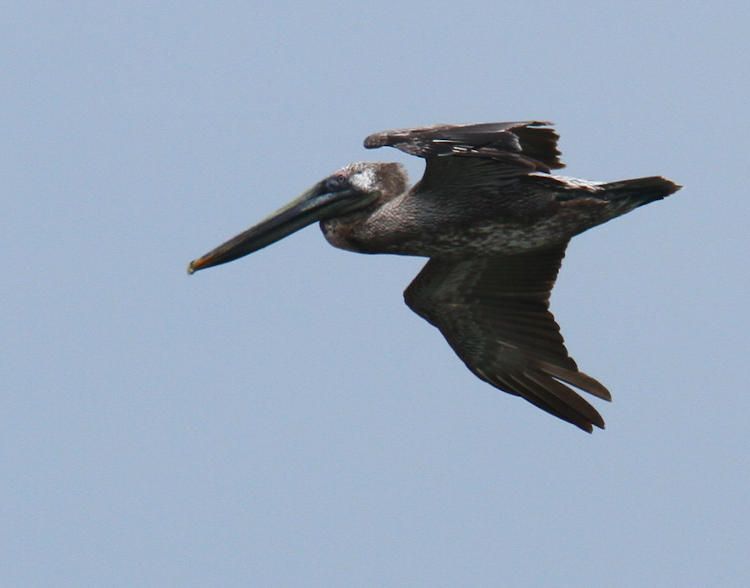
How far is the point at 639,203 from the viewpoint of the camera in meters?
10.4

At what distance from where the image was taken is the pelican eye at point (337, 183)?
35.4ft

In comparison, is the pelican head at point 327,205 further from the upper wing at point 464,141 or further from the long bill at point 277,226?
the upper wing at point 464,141

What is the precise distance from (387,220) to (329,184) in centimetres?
64

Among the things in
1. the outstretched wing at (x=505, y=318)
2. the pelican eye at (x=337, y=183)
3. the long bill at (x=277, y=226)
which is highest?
the pelican eye at (x=337, y=183)

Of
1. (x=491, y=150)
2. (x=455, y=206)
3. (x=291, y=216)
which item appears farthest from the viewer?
(x=291, y=216)

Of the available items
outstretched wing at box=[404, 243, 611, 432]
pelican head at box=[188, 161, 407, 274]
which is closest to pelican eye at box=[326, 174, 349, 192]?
pelican head at box=[188, 161, 407, 274]

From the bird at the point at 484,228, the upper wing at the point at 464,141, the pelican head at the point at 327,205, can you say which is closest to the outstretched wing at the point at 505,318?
the bird at the point at 484,228

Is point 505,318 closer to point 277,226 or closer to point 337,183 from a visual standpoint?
point 337,183

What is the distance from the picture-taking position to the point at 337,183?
10.8 meters

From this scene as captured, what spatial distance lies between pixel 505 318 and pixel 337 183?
1731 mm

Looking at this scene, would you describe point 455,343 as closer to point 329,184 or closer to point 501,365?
point 501,365

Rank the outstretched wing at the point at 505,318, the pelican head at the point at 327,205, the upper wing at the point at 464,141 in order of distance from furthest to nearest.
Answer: the outstretched wing at the point at 505,318 → the pelican head at the point at 327,205 → the upper wing at the point at 464,141

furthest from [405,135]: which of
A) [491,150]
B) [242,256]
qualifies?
[242,256]

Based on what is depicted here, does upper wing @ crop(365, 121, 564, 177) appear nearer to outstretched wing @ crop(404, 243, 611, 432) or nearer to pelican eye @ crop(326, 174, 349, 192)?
pelican eye @ crop(326, 174, 349, 192)
